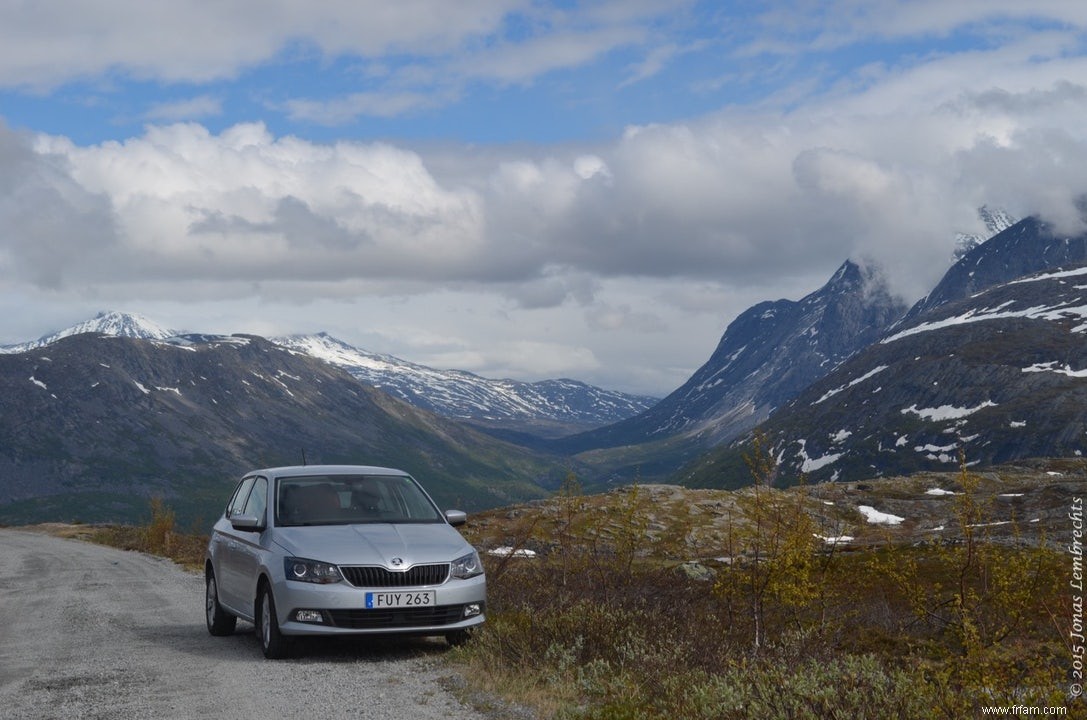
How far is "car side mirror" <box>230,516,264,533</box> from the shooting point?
14.3 meters

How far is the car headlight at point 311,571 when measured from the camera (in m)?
12.8

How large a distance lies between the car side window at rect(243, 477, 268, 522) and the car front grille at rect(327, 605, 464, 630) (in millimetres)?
2460

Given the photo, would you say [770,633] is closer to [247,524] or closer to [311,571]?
[311,571]

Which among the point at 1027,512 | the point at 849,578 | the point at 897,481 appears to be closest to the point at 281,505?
the point at 849,578

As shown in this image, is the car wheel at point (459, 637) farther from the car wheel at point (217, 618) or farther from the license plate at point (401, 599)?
the car wheel at point (217, 618)

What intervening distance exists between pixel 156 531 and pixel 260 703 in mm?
34428

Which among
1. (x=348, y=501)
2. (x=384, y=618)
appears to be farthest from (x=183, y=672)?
(x=348, y=501)

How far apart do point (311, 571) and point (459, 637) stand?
2.13 metres

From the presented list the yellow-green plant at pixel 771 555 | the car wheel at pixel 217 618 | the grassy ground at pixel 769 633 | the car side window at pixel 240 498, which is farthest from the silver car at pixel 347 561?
the yellow-green plant at pixel 771 555

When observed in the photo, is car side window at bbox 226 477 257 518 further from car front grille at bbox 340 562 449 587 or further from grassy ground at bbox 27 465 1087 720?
grassy ground at bbox 27 465 1087 720

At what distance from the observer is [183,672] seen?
12.5m

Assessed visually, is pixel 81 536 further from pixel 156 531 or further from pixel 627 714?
pixel 627 714

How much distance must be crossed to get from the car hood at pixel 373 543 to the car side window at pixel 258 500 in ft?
3.16

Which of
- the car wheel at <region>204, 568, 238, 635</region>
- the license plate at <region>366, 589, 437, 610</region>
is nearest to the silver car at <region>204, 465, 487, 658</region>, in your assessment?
the license plate at <region>366, 589, 437, 610</region>
